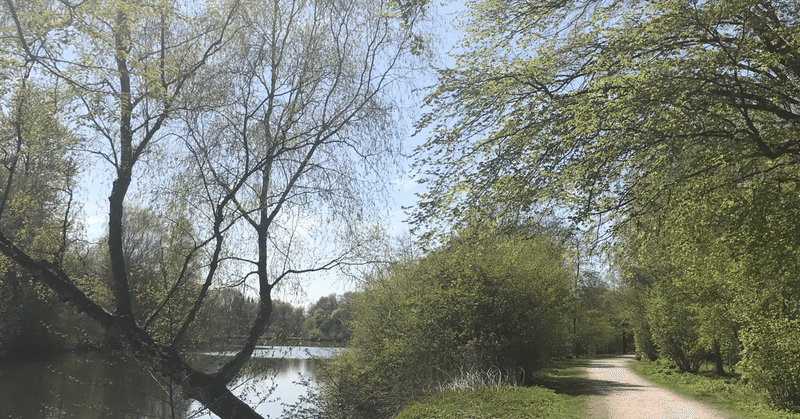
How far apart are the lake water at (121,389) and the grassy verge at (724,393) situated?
9382 millimetres

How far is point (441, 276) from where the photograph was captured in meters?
17.0

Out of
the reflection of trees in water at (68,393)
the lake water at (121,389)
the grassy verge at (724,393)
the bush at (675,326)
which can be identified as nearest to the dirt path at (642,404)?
A: the grassy verge at (724,393)

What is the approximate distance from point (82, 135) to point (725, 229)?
35.3 feet

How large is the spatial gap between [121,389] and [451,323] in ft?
40.9

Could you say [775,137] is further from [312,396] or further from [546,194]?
[312,396]

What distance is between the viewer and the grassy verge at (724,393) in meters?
11.6

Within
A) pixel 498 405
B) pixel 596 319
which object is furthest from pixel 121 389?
pixel 596 319

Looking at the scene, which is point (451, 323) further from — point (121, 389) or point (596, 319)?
point (596, 319)

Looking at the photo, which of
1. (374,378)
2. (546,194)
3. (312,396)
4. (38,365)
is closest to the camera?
(546,194)

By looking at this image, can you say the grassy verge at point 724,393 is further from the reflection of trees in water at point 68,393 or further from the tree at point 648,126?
the reflection of trees in water at point 68,393

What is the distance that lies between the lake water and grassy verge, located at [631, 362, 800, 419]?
9382 mm

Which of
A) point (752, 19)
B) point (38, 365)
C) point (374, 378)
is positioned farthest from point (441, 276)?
point (38, 365)

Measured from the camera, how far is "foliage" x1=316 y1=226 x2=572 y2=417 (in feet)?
50.7

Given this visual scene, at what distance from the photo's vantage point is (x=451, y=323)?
16.4 meters
